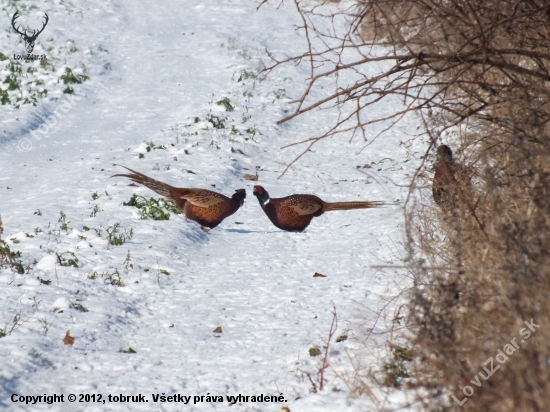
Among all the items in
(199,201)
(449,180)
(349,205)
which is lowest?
(199,201)

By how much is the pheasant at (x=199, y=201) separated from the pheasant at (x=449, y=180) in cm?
233

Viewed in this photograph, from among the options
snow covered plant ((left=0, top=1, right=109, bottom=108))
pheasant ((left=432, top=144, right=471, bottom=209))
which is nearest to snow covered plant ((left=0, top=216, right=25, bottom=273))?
pheasant ((left=432, top=144, right=471, bottom=209))

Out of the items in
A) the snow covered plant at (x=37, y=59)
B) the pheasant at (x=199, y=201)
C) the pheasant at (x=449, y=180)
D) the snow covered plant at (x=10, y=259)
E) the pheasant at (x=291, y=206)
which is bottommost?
the snow covered plant at (x=10, y=259)

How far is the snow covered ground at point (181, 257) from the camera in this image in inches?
159

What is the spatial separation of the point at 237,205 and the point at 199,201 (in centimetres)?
46

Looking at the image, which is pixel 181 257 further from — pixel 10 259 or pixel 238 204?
pixel 10 259

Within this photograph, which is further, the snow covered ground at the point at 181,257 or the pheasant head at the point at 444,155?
the pheasant head at the point at 444,155

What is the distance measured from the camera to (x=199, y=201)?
21.5 ft

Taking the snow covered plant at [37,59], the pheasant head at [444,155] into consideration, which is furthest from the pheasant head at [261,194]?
the snow covered plant at [37,59]

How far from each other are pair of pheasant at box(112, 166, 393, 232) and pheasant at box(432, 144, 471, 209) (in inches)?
41.0

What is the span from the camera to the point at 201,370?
420 cm

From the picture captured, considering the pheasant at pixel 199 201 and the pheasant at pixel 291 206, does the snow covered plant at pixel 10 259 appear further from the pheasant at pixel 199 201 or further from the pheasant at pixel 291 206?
the pheasant at pixel 291 206

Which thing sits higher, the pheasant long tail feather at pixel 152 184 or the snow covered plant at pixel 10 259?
the pheasant long tail feather at pixel 152 184

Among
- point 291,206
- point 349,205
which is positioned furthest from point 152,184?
point 349,205
